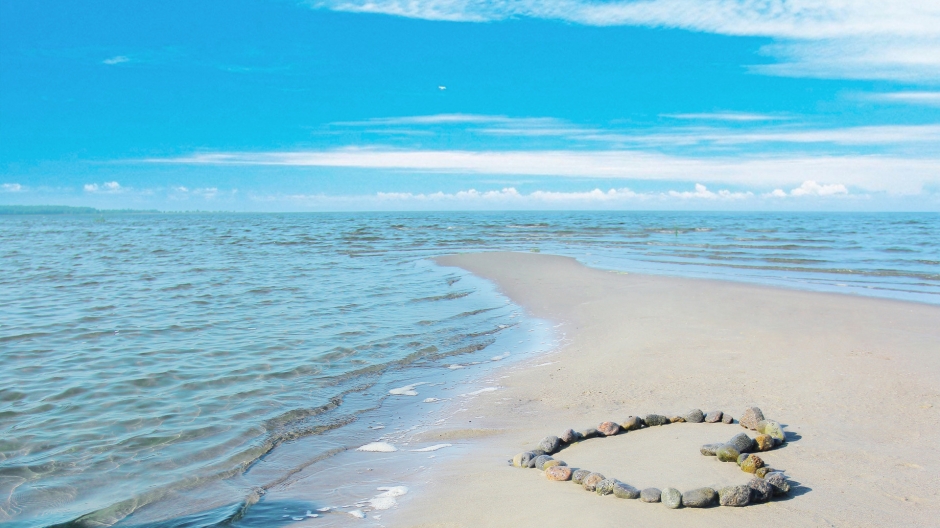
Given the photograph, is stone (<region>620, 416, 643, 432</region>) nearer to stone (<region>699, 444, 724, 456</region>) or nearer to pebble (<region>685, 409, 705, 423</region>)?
pebble (<region>685, 409, 705, 423</region>)

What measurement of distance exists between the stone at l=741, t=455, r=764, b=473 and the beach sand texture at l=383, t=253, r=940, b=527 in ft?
0.17

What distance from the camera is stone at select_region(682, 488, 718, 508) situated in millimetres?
3896

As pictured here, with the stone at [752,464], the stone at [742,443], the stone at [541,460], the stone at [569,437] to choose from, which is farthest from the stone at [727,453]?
the stone at [541,460]

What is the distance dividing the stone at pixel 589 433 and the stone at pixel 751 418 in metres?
1.28

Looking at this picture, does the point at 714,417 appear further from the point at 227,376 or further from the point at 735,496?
the point at 227,376

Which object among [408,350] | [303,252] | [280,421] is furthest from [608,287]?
[303,252]

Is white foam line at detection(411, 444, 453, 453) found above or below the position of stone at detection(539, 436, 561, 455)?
below

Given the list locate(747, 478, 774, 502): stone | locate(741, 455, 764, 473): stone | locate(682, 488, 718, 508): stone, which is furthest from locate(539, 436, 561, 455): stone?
locate(747, 478, 774, 502): stone

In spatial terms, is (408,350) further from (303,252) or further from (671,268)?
(303,252)

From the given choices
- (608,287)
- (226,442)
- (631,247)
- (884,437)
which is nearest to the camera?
(884,437)

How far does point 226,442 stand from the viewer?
5629 millimetres

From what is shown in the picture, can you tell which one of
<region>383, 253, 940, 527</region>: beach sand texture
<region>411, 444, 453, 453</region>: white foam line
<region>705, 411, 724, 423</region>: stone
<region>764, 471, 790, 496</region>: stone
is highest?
<region>764, 471, 790, 496</region>: stone

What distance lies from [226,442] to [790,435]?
5032 mm

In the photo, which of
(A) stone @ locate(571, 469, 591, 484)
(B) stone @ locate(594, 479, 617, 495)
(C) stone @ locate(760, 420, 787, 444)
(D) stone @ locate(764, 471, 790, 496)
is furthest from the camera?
(C) stone @ locate(760, 420, 787, 444)
